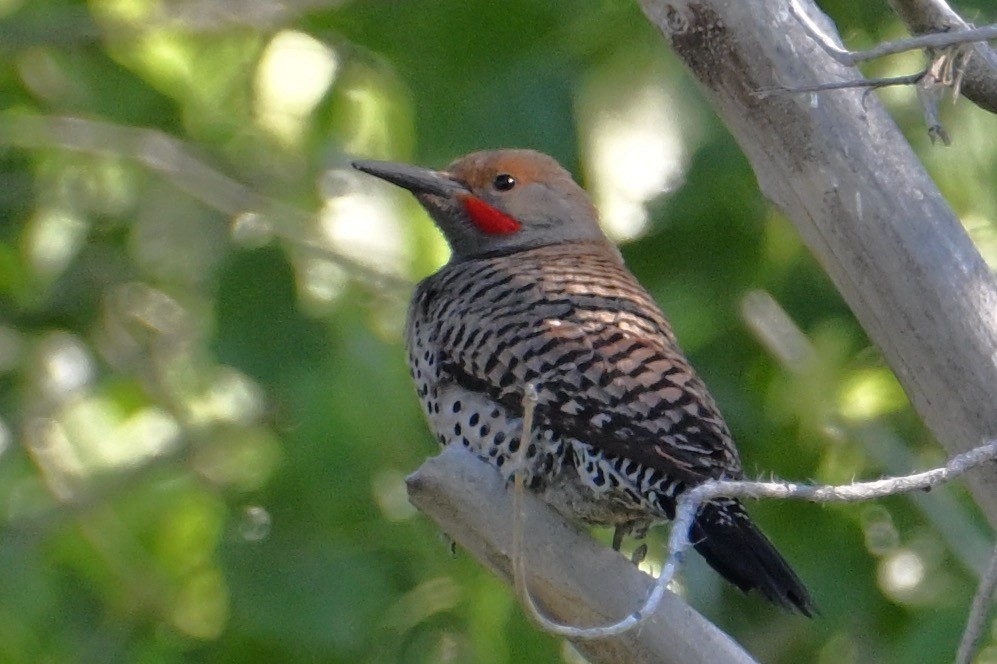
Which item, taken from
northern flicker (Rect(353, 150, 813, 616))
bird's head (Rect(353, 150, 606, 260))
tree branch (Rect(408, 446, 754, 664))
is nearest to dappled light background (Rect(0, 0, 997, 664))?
bird's head (Rect(353, 150, 606, 260))

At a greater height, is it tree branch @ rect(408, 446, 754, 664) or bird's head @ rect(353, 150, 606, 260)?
tree branch @ rect(408, 446, 754, 664)

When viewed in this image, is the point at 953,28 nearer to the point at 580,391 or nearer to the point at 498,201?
the point at 580,391

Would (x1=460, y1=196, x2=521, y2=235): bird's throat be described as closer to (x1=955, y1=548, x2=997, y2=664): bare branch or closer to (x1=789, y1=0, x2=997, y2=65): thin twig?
(x1=789, y1=0, x2=997, y2=65): thin twig

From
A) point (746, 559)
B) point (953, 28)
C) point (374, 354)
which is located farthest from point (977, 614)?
point (374, 354)

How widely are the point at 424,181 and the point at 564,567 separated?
1.70 m

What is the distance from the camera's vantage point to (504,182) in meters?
4.22

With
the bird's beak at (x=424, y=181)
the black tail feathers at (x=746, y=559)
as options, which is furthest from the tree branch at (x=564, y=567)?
the bird's beak at (x=424, y=181)

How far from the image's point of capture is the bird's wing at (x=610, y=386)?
9.75 feet

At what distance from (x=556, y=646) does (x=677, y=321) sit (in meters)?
1.03

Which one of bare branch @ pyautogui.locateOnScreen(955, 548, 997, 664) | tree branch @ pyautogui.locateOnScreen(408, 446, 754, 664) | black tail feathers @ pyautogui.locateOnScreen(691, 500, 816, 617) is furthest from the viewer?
black tail feathers @ pyautogui.locateOnScreen(691, 500, 816, 617)

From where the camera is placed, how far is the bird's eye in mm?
4215

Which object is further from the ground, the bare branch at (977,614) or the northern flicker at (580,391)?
the bare branch at (977,614)

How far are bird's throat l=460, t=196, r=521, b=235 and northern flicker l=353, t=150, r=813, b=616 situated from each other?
0.23 feet

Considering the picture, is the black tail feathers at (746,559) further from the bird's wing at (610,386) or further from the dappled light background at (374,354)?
the dappled light background at (374,354)
